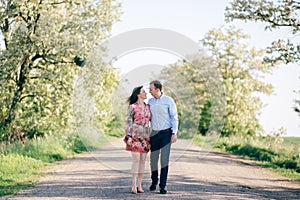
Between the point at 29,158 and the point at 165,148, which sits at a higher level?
the point at 165,148

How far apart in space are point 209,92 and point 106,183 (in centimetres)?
3148

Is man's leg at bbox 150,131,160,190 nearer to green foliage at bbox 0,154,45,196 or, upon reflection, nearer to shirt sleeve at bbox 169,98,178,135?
shirt sleeve at bbox 169,98,178,135

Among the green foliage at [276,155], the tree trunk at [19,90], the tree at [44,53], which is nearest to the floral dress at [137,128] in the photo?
the green foliage at [276,155]

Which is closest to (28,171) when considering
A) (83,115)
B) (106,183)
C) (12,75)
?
(106,183)

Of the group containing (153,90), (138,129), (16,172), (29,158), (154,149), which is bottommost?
(16,172)

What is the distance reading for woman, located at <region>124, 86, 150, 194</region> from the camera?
10.5 meters

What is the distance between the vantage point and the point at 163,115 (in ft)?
34.9

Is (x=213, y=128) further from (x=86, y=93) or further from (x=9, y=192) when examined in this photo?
(x=9, y=192)

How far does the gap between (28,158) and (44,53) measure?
16.6 feet

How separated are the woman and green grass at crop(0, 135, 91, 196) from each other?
2488 millimetres

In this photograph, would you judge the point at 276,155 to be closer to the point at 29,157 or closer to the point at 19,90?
the point at 29,157

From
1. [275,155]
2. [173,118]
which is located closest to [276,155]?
[275,155]

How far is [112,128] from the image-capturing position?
44.6m

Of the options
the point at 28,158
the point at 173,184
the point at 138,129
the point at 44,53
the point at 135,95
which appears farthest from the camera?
the point at 44,53
